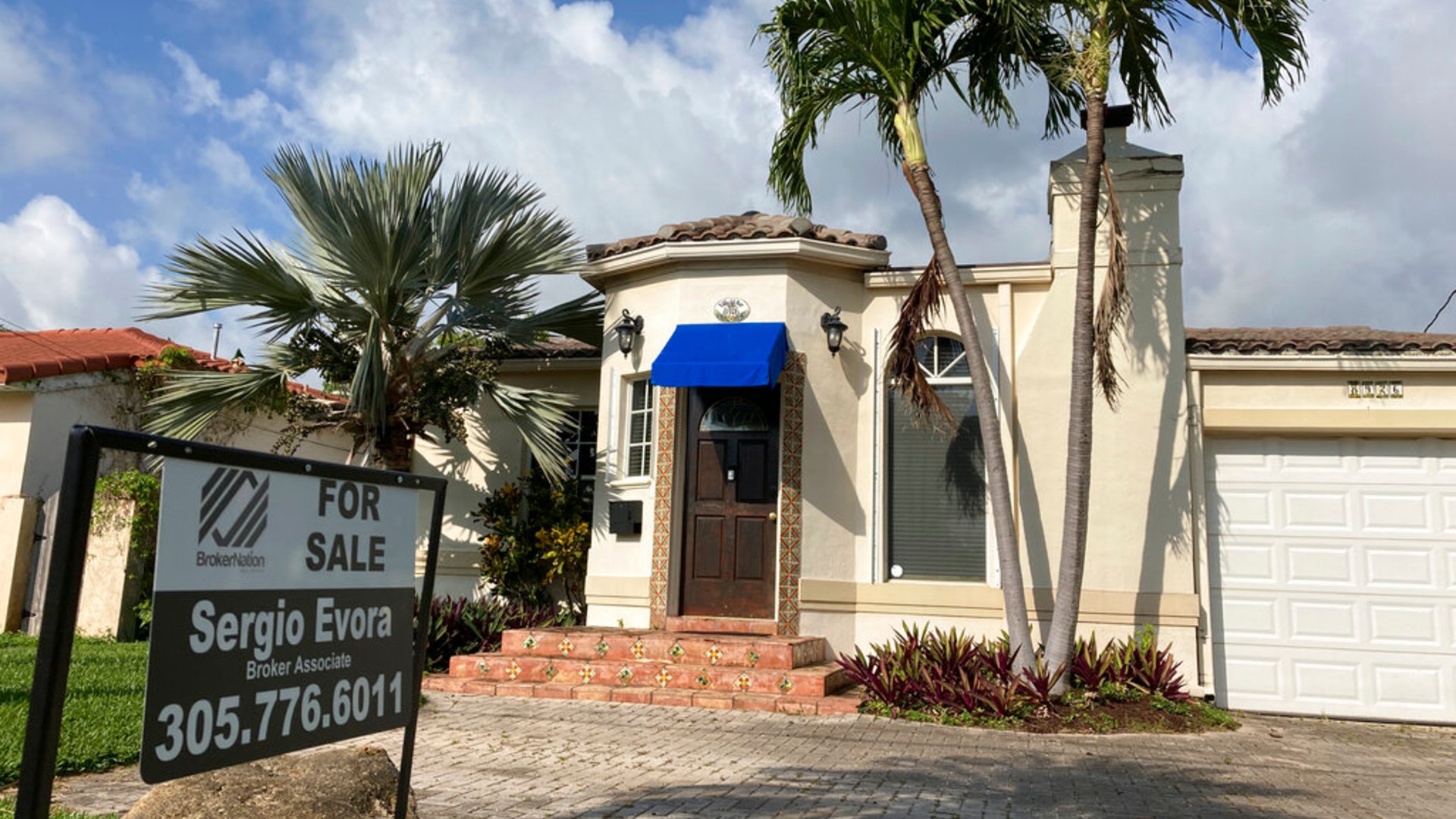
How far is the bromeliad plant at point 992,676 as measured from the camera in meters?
8.54

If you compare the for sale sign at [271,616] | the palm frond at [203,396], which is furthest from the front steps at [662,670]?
the for sale sign at [271,616]

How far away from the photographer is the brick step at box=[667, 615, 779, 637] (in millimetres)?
10328

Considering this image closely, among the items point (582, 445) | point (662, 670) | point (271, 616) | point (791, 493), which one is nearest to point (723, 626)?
point (662, 670)

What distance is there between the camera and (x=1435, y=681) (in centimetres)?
964

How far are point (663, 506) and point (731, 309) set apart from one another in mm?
2201

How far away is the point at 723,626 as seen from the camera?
409 inches

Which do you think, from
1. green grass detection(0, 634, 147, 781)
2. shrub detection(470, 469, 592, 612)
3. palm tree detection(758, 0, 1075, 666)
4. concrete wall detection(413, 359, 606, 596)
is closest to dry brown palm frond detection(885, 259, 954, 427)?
palm tree detection(758, 0, 1075, 666)

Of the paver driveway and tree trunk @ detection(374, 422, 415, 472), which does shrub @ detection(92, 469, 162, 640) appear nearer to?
tree trunk @ detection(374, 422, 415, 472)

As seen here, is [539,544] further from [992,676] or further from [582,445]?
[992,676]

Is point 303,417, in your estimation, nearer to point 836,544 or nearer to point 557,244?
point 557,244

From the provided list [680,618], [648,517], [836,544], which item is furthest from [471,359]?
[836,544]

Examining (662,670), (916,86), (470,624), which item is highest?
(916,86)

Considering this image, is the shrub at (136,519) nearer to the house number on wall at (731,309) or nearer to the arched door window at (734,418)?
the arched door window at (734,418)

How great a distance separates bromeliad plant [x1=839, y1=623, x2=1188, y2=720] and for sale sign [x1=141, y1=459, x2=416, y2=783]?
616 cm
